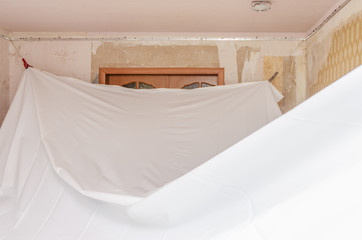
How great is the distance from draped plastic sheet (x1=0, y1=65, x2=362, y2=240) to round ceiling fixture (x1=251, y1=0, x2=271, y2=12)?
0.55 m

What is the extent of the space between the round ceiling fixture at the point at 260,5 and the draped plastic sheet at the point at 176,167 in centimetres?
55

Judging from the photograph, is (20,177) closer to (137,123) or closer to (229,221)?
(137,123)

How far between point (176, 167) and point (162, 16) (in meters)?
1.21

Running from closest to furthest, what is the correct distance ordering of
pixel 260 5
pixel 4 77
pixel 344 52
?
pixel 344 52
pixel 260 5
pixel 4 77

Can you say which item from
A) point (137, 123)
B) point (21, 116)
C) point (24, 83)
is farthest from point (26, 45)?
point (137, 123)

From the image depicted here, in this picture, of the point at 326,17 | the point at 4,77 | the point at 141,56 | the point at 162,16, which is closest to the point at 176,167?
the point at 162,16

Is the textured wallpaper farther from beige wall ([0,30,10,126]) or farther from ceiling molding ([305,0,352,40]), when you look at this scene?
beige wall ([0,30,10,126])

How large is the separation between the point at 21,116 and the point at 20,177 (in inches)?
18.4

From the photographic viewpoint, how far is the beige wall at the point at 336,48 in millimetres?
2277

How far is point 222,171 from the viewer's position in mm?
720

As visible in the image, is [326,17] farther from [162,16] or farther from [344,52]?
[162,16]

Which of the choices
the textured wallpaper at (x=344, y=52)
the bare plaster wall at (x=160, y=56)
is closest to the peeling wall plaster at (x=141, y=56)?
the bare plaster wall at (x=160, y=56)

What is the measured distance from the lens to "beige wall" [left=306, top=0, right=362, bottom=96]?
2277mm

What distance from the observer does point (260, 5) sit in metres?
2.56
